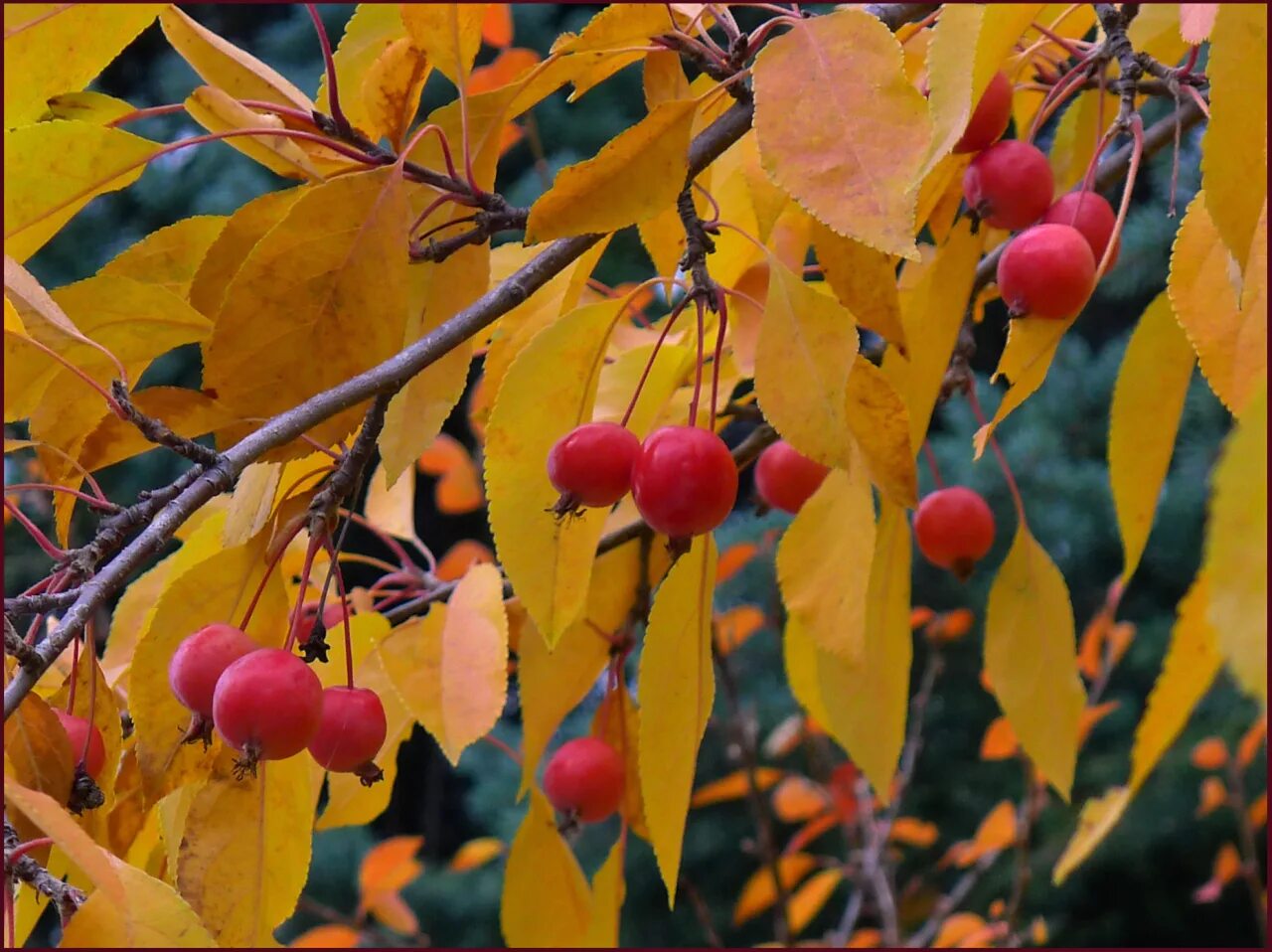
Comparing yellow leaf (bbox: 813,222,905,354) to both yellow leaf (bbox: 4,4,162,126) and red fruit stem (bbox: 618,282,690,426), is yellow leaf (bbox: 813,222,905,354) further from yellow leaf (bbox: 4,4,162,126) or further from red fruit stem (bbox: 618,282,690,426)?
yellow leaf (bbox: 4,4,162,126)

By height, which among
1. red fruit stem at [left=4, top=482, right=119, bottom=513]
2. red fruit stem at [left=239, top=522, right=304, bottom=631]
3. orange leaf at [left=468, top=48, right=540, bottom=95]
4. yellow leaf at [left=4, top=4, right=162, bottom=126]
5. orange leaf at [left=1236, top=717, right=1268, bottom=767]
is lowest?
orange leaf at [left=1236, top=717, right=1268, bottom=767]

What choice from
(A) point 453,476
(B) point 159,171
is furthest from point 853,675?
(B) point 159,171

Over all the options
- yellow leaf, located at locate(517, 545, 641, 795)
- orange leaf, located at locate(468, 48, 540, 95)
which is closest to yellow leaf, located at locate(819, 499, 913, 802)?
yellow leaf, located at locate(517, 545, 641, 795)

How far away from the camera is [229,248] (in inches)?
21.6

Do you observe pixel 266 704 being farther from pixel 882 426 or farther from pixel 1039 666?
pixel 1039 666

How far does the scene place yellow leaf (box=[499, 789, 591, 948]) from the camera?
0.79 meters

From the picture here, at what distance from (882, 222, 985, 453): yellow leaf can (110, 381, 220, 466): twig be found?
0.32 m

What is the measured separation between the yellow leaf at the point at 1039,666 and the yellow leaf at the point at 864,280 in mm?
217

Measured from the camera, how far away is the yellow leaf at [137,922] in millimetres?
357

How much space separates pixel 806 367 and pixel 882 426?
0.16ft

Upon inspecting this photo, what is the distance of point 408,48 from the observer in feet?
1.80

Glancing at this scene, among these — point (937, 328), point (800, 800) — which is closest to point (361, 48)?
point (937, 328)

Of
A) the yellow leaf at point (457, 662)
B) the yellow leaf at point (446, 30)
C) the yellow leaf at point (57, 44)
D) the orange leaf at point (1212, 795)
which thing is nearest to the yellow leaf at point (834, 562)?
the yellow leaf at point (457, 662)

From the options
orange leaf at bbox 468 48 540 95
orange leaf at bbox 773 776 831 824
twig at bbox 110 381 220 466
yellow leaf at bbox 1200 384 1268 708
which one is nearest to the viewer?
yellow leaf at bbox 1200 384 1268 708
